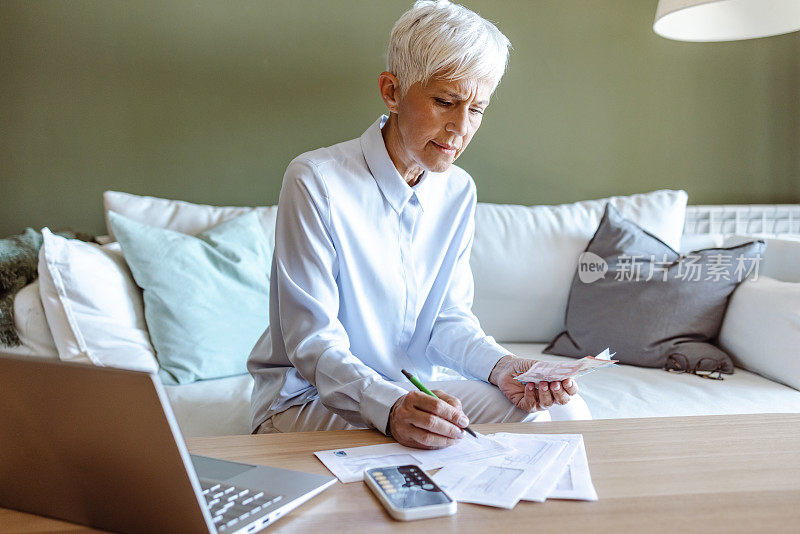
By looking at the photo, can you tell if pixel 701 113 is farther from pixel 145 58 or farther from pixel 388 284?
pixel 145 58

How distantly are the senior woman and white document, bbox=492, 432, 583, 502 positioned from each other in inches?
8.0

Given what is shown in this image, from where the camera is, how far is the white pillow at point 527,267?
2.36m

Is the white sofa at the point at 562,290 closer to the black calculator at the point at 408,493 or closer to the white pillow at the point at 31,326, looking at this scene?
the white pillow at the point at 31,326

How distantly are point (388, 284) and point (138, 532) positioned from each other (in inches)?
32.4

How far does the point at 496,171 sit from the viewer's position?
2.73m

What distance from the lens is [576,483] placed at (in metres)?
0.86

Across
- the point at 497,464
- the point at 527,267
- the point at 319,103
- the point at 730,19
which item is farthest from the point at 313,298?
the point at 730,19

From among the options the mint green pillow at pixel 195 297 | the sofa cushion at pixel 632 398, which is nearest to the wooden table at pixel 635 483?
the sofa cushion at pixel 632 398

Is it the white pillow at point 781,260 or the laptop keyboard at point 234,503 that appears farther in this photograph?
the white pillow at point 781,260

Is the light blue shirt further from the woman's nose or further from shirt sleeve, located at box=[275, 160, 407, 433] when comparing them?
the woman's nose

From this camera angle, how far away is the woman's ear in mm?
1500

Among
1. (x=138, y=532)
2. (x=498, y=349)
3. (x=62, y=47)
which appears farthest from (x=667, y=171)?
(x=138, y=532)

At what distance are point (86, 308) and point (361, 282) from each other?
823mm

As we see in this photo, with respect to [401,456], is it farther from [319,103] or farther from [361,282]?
[319,103]
